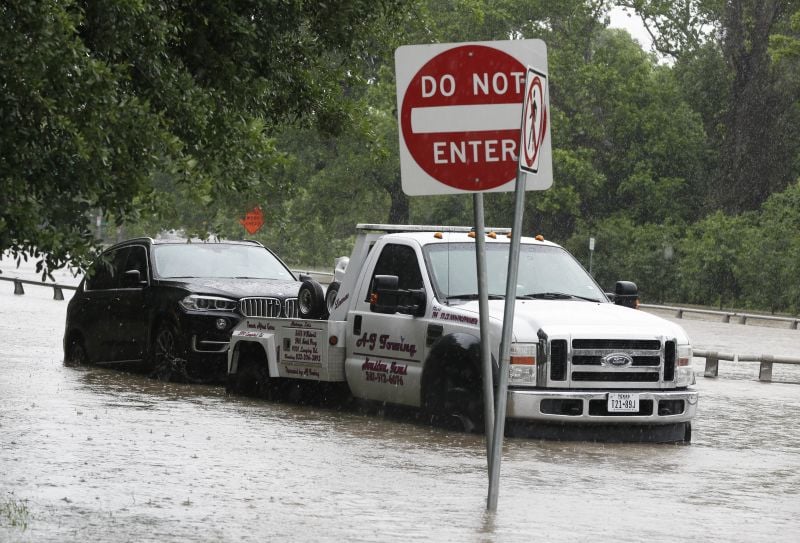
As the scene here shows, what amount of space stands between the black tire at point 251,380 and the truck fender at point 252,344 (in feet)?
0.28

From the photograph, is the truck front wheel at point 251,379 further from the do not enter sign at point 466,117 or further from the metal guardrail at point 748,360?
the metal guardrail at point 748,360

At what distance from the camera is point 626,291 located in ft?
48.5

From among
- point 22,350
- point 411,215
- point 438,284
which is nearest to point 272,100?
point 438,284

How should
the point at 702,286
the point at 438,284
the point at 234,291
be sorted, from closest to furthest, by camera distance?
the point at 438,284
the point at 234,291
the point at 702,286

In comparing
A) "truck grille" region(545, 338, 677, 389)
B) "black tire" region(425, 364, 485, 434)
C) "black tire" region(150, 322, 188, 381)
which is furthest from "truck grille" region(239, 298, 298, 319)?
"truck grille" region(545, 338, 677, 389)

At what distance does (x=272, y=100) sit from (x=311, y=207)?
50019 millimetres

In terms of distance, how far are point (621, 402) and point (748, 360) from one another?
933cm

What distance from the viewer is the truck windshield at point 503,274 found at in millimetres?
14016

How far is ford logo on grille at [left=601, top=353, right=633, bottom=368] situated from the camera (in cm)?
1277

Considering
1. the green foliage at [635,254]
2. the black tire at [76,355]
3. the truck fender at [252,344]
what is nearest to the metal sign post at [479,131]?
the truck fender at [252,344]

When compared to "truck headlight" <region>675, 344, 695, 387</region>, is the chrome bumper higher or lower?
lower

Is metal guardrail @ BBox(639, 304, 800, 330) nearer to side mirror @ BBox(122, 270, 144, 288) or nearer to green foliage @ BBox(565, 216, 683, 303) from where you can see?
green foliage @ BBox(565, 216, 683, 303)

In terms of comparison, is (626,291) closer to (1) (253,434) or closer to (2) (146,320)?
(1) (253,434)

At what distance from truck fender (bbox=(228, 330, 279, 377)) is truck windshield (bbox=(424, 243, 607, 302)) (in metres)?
2.10
